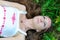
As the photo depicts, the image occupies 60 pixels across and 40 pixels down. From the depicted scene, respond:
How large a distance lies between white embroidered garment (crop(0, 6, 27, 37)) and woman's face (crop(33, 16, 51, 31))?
0.14m

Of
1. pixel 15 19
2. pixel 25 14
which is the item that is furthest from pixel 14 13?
pixel 25 14

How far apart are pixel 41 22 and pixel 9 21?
0.27 metres

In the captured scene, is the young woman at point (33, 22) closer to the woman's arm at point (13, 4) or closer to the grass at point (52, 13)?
the woman's arm at point (13, 4)

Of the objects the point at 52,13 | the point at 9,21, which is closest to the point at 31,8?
the point at 52,13

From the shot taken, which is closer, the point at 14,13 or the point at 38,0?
the point at 14,13

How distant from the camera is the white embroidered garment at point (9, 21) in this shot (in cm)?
157

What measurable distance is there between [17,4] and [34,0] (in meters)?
0.23

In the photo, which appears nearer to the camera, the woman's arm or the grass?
the woman's arm

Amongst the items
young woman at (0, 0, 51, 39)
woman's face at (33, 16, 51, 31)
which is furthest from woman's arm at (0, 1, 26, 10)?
woman's face at (33, 16, 51, 31)

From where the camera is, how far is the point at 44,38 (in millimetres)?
1848

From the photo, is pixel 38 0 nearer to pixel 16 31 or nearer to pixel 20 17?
pixel 20 17

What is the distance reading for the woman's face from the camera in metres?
1.70

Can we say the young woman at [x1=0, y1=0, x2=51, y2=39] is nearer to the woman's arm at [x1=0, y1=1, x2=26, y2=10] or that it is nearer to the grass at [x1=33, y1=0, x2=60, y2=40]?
the woman's arm at [x1=0, y1=1, x2=26, y2=10]

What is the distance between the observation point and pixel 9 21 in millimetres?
1594
